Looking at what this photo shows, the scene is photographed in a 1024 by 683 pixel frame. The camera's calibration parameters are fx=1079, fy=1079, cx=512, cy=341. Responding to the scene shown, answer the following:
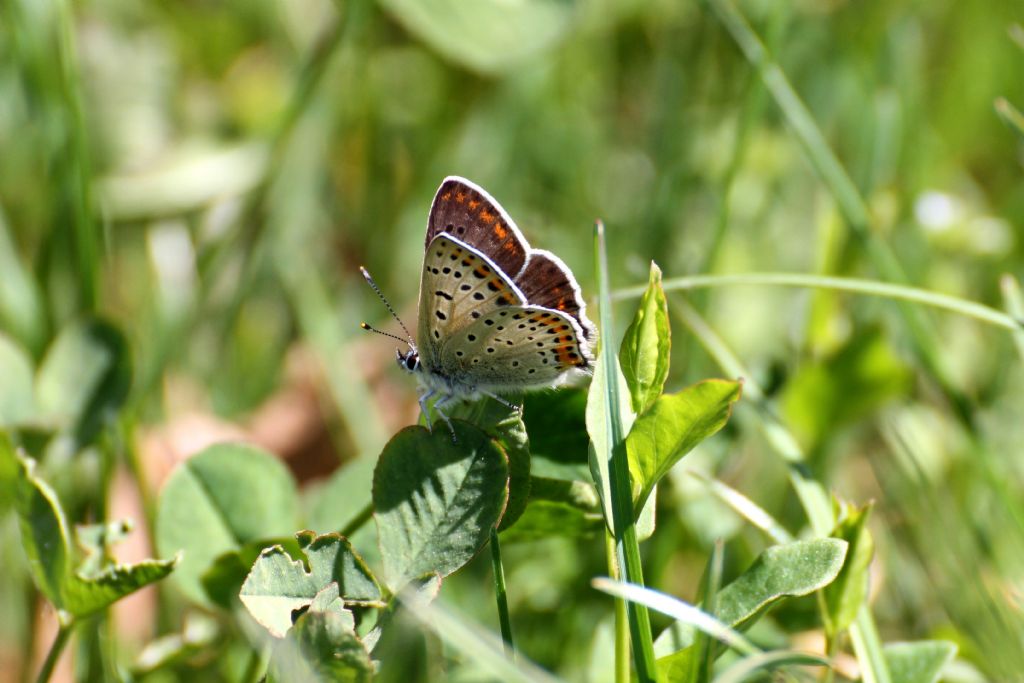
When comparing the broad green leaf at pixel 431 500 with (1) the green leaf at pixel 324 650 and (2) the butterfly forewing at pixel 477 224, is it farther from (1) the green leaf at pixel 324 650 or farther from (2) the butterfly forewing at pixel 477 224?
(2) the butterfly forewing at pixel 477 224

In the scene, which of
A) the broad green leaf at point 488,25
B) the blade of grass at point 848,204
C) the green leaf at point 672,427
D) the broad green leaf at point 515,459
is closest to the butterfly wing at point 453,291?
the broad green leaf at point 515,459

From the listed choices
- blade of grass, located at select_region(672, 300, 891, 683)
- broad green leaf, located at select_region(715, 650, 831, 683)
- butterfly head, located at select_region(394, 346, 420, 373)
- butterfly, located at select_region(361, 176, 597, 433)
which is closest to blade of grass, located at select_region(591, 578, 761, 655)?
broad green leaf, located at select_region(715, 650, 831, 683)

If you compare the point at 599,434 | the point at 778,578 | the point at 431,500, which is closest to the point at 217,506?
the point at 431,500

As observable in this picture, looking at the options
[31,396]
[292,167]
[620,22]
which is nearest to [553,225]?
[292,167]

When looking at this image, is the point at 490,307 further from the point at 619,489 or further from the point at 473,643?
the point at 473,643

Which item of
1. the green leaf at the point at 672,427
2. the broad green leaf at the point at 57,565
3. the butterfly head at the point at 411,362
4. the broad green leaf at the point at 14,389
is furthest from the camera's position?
the butterfly head at the point at 411,362

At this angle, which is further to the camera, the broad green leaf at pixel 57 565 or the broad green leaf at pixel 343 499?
the broad green leaf at pixel 343 499
